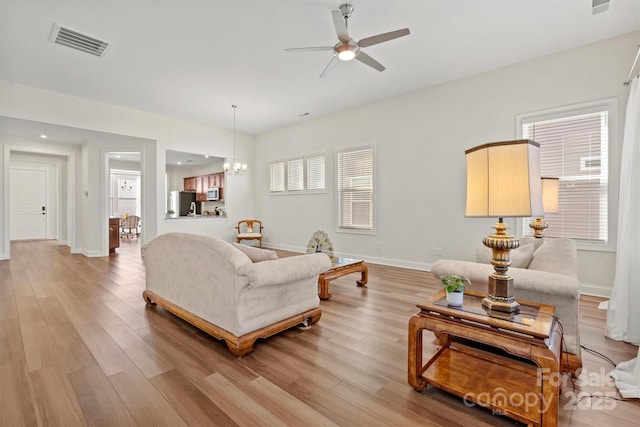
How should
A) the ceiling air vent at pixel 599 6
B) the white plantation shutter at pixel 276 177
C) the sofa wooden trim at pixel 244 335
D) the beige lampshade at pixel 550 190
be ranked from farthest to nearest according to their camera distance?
1. the white plantation shutter at pixel 276 177
2. the beige lampshade at pixel 550 190
3. the ceiling air vent at pixel 599 6
4. the sofa wooden trim at pixel 244 335

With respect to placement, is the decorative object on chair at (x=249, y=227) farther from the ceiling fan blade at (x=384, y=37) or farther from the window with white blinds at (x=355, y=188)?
the ceiling fan blade at (x=384, y=37)

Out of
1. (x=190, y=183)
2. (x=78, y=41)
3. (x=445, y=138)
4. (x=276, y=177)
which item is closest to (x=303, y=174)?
(x=276, y=177)

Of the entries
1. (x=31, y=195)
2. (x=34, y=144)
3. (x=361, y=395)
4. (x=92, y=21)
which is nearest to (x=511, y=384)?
(x=361, y=395)

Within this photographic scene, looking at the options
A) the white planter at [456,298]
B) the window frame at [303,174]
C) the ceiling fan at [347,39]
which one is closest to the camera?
the white planter at [456,298]

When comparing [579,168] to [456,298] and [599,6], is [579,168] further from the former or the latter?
[456,298]

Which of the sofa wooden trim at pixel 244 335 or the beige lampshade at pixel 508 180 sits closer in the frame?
the beige lampshade at pixel 508 180

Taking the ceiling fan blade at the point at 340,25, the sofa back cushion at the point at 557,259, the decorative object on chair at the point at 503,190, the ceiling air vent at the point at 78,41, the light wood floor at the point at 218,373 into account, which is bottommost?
the light wood floor at the point at 218,373

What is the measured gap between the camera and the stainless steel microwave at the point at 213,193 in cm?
887

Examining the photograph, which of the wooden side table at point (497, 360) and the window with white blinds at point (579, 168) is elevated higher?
the window with white blinds at point (579, 168)

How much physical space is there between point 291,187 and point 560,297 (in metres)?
5.85

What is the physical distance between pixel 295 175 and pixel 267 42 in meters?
3.67

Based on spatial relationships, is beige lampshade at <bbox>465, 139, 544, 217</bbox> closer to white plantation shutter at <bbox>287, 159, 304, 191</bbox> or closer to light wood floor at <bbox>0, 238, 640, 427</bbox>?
light wood floor at <bbox>0, 238, 640, 427</bbox>

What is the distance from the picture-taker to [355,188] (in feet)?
19.1

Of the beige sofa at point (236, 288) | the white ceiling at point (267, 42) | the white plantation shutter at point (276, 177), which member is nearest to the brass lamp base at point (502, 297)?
the beige sofa at point (236, 288)
